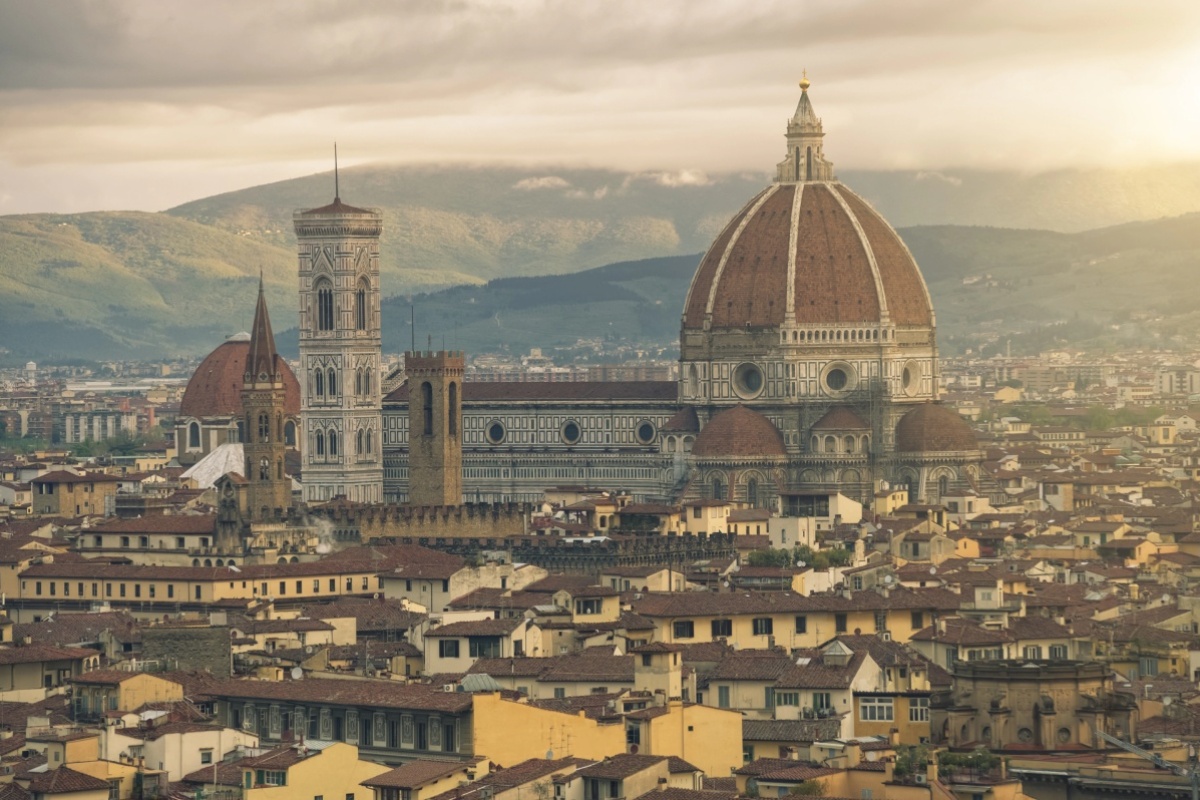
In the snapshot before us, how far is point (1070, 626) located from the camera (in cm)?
7869

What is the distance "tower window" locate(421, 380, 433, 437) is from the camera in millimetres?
160000

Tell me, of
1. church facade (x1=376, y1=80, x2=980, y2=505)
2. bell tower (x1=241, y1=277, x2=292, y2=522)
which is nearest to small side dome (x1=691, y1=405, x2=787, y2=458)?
church facade (x1=376, y1=80, x2=980, y2=505)

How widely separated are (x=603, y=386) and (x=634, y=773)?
383ft

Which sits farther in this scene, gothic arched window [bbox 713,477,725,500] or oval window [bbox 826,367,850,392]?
oval window [bbox 826,367,850,392]

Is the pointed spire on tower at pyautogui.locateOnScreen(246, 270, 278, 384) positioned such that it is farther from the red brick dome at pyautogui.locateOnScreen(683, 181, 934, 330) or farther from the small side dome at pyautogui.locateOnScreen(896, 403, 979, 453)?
the small side dome at pyautogui.locateOnScreen(896, 403, 979, 453)

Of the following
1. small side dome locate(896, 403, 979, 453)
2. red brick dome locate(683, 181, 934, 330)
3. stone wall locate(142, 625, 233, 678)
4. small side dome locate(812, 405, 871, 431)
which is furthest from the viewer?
red brick dome locate(683, 181, 934, 330)

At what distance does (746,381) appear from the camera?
166m

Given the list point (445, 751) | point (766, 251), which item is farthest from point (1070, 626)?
point (766, 251)

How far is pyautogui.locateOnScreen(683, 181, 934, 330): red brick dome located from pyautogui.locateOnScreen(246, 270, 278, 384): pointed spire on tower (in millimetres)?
25015

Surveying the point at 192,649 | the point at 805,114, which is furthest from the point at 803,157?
the point at 192,649

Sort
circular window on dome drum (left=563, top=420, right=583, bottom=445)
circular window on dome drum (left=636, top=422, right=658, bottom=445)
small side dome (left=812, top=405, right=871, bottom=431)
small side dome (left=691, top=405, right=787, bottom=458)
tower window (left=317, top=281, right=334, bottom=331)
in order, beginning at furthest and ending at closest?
tower window (left=317, top=281, right=334, bottom=331)
circular window on dome drum (left=563, top=420, right=583, bottom=445)
circular window on dome drum (left=636, top=422, right=658, bottom=445)
small side dome (left=812, top=405, right=871, bottom=431)
small side dome (left=691, top=405, right=787, bottom=458)

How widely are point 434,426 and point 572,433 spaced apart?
12671 millimetres

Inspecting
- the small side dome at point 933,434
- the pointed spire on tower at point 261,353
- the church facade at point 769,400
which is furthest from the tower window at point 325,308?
the small side dome at point 933,434

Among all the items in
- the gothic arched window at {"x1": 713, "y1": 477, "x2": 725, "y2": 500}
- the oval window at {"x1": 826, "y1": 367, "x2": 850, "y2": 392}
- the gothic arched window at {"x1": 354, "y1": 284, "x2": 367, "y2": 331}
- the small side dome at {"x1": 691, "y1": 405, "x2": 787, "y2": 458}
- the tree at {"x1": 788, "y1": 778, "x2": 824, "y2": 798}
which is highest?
the gothic arched window at {"x1": 354, "y1": 284, "x2": 367, "y2": 331}
